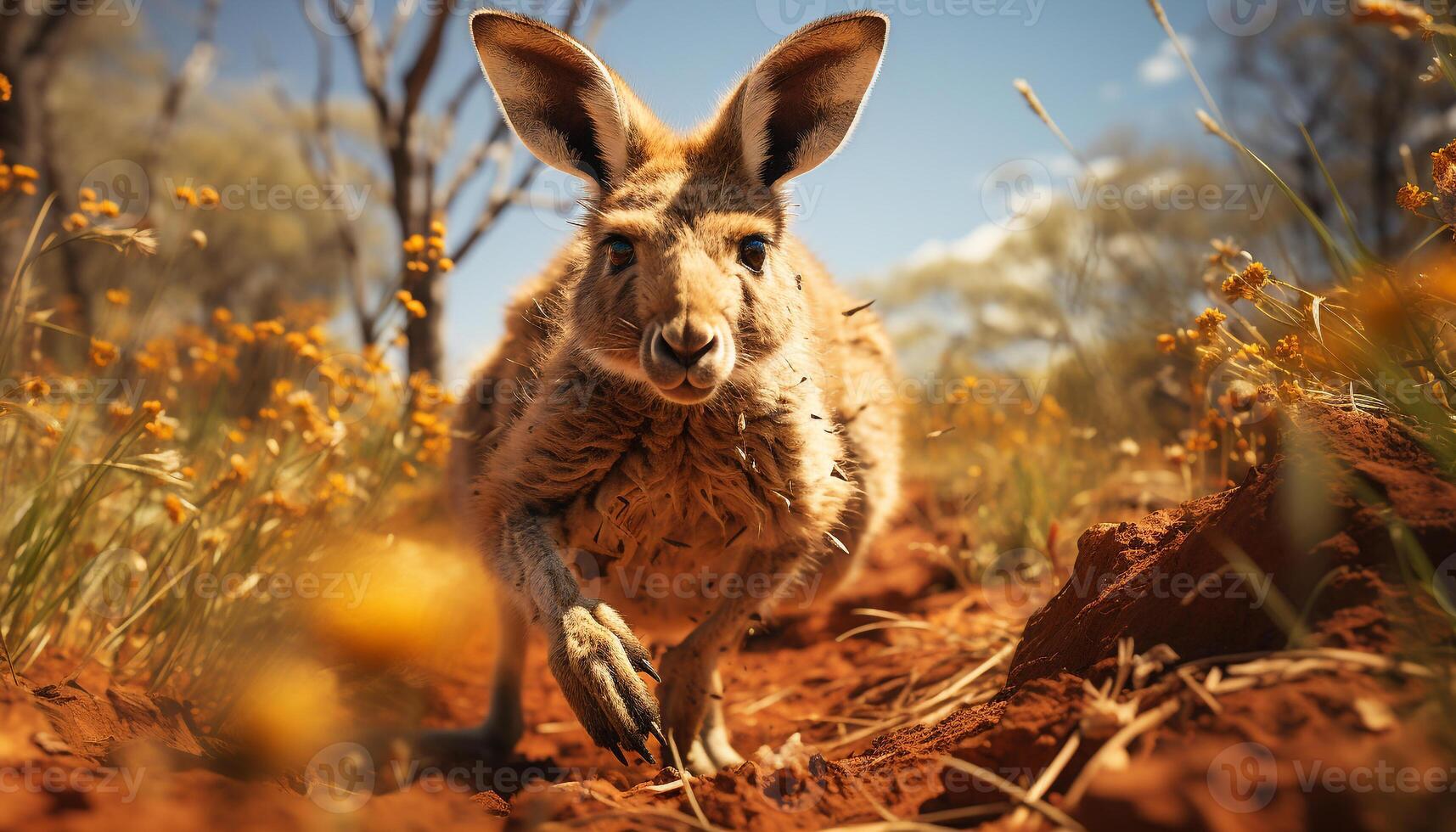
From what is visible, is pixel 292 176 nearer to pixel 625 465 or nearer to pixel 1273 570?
pixel 625 465

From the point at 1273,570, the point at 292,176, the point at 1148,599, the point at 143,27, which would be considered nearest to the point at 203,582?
the point at 1148,599

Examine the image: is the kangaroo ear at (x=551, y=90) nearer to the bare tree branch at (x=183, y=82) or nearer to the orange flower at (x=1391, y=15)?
the orange flower at (x=1391, y=15)

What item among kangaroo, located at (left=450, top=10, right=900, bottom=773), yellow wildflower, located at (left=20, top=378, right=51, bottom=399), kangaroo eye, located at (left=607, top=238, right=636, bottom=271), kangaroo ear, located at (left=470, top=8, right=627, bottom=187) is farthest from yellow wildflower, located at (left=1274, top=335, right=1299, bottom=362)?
yellow wildflower, located at (left=20, top=378, right=51, bottom=399)

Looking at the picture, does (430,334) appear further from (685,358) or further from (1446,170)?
Answer: (1446,170)

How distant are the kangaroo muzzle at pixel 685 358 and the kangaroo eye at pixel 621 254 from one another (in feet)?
1.56

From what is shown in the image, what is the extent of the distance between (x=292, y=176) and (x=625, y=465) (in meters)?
21.9

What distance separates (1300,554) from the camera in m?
1.79

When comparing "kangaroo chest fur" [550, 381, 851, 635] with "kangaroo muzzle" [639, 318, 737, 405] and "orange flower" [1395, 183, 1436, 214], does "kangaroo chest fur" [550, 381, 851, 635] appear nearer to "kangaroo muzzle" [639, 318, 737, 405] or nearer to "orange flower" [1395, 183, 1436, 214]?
"kangaroo muzzle" [639, 318, 737, 405]

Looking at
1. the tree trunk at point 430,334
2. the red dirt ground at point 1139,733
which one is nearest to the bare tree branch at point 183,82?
the tree trunk at point 430,334

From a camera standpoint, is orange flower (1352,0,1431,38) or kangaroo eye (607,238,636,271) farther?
kangaroo eye (607,238,636,271)

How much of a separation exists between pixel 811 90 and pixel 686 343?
1340mm

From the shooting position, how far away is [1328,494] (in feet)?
5.98

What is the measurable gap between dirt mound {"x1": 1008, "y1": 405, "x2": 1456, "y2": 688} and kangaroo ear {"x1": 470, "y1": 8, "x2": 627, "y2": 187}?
7.62 feet

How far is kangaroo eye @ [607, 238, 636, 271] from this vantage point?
9.64ft
